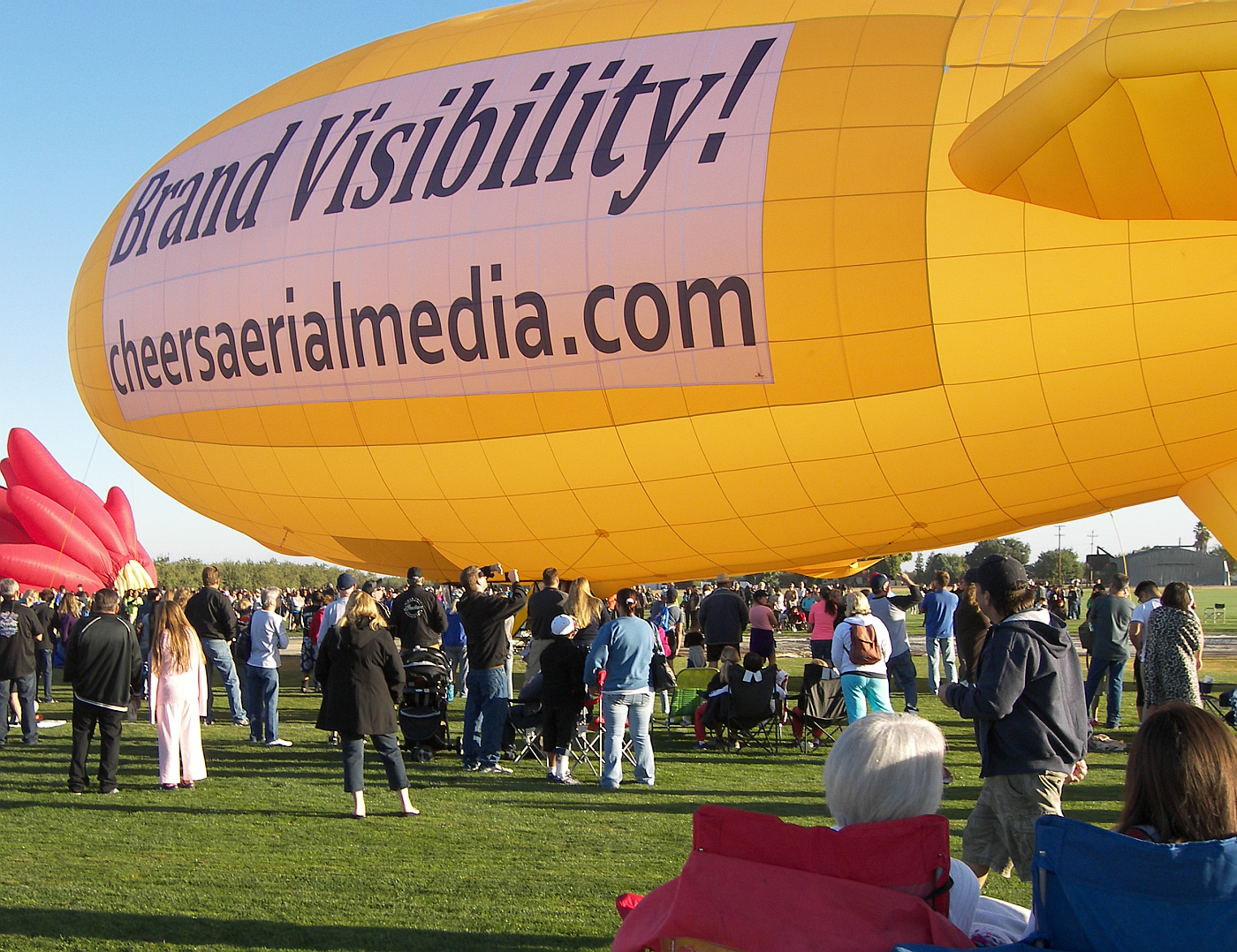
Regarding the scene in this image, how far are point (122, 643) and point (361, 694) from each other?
104 inches

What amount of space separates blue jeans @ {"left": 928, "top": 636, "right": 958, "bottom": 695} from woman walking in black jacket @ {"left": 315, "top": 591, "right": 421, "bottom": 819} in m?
8.47

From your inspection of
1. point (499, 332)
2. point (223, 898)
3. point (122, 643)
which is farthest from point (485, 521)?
point (223, 898)

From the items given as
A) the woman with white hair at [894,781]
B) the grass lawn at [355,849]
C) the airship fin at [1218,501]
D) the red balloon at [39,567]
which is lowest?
the grass lawn at [355,849]

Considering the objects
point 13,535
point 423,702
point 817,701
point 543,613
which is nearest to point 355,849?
point 423,702

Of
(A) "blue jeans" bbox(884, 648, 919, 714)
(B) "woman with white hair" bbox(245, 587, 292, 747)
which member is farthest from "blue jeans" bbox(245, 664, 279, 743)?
(A) "blue jeans" bbox(884, 648, 919, 714)

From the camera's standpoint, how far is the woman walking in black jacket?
784cm

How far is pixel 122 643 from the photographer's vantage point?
9156 mm

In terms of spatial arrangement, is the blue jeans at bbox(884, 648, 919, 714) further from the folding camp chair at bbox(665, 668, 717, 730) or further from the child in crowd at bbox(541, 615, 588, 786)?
the child in crowd at bbox(541, 615, 588, 786)

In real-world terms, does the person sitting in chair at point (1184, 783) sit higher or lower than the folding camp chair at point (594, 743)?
higher

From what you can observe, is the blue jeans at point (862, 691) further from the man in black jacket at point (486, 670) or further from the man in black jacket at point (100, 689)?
the man in black jacket at point (100, 689)

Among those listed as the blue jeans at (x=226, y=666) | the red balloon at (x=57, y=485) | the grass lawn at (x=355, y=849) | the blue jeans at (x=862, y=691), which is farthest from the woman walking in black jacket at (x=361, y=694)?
the red balloon at (x=57, y=485)

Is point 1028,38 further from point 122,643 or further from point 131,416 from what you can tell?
point 131,416

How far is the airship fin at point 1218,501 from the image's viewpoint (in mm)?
10461

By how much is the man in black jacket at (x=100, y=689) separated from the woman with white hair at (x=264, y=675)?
2.15 m
